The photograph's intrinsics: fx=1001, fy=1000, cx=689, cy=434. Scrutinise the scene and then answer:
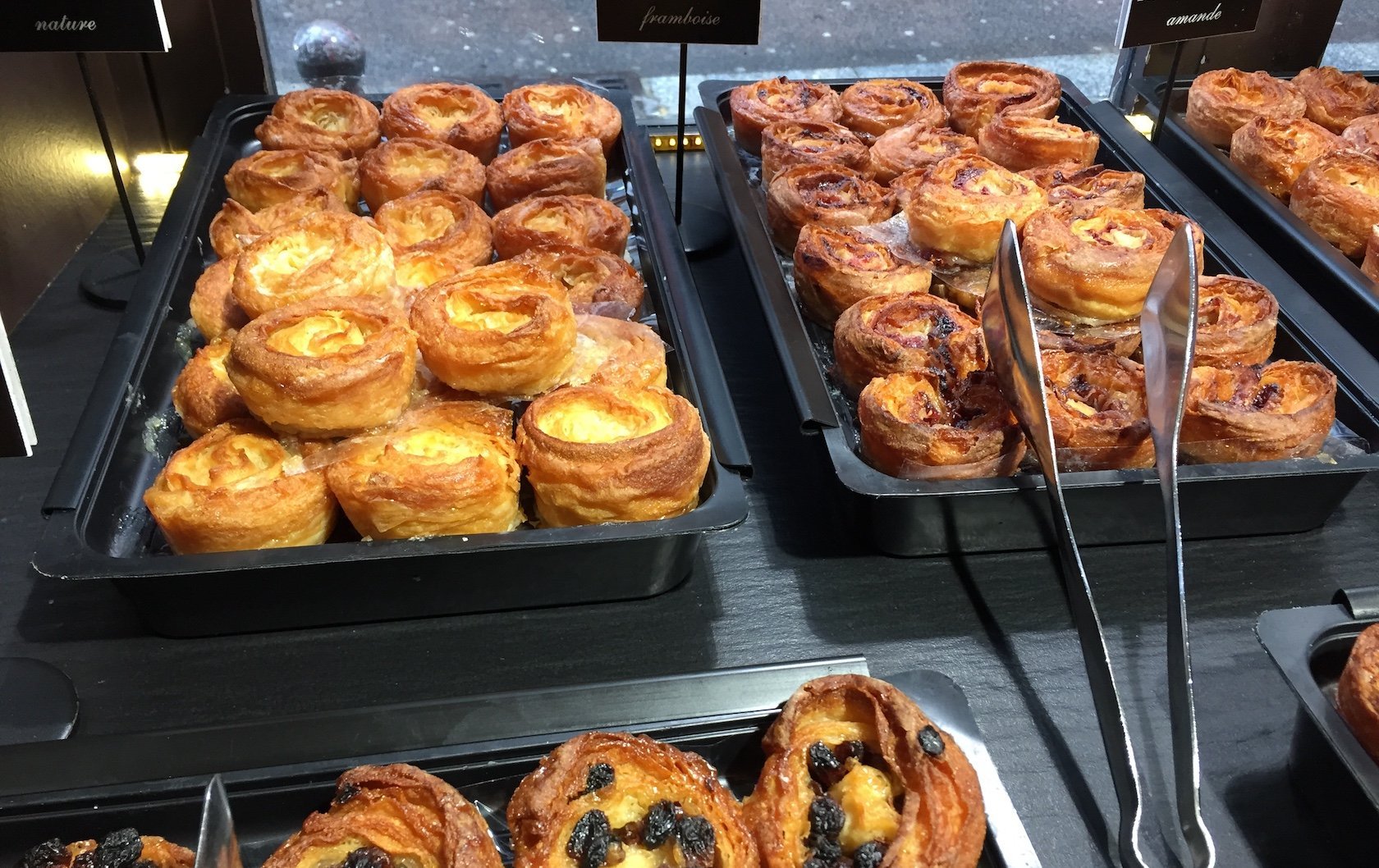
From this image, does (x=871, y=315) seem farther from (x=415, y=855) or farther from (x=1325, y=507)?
(x=415, y=855)

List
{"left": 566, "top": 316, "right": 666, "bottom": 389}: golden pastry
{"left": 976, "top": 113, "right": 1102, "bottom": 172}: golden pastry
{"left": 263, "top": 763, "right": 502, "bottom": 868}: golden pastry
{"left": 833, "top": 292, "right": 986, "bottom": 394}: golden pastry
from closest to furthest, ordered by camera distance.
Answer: {"left": 263, "top": 763, "right": 502, "bottom": 868}: golden pastry, {"left": 566, "top": 316, "right": 666, "bottom": 389}: golden pastry, {"left": 833, "top": 292, "right": 986, "bottom": 394}: golden pastry, {"left": 976, "top": 113, "right": 1102, "bottom": 172}: golden pastry

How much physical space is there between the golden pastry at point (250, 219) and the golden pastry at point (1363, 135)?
2.89 metres

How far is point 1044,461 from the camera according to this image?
1.80 meters

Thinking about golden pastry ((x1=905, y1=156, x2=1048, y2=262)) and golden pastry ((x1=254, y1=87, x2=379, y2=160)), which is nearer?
golden pastry ((x1=905, y1=156, x2=1048, y2=262))

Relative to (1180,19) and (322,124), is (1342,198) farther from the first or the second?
(322,124)

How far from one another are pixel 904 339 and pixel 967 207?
0.49 meters

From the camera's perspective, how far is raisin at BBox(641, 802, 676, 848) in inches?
48.8

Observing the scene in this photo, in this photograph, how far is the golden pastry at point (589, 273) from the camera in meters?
2.25

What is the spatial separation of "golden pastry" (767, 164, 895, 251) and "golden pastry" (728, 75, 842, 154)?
35 cm

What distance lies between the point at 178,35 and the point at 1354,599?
10.9ft

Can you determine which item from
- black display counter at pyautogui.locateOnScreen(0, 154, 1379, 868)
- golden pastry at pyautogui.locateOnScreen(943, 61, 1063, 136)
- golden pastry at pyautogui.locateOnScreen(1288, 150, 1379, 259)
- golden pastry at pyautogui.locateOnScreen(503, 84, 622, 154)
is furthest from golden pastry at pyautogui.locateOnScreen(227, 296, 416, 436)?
golden pastry at pyautogui.locateOnScreen(1288, 150, 1379, 259)

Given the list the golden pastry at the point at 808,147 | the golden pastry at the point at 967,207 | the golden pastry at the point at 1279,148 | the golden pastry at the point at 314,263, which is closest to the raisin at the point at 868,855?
the golden pastry at the point at 314,263

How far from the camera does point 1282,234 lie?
2.76 m

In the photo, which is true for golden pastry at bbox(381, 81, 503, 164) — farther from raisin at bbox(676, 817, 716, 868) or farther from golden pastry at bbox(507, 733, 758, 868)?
raisin at bbox(676, 817, 716, 868)
